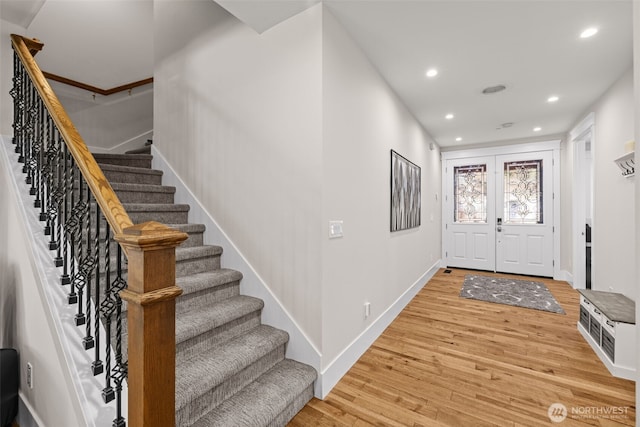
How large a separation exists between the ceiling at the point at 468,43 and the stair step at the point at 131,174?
4.08ft

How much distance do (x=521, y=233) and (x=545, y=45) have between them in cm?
407

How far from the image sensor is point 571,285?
4812 mm

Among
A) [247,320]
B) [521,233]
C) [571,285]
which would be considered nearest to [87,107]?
[247,320]

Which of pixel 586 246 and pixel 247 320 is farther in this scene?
pixel 586 246

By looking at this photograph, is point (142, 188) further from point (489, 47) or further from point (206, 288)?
point (489, 47)

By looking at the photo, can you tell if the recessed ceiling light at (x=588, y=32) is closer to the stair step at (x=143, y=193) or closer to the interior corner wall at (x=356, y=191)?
the interior corner wall at (x=356, y=191)

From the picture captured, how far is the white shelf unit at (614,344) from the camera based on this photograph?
7.15ft

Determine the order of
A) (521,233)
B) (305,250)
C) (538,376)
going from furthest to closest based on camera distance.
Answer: (521,233), (538,376), (305,250)

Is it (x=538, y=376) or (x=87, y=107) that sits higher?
(x=87, y=107)

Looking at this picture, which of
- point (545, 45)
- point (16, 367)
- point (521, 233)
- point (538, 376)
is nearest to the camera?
point (16, 367)

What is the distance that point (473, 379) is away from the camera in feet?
7.13

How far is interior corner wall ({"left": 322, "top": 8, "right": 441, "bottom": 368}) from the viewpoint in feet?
6.74

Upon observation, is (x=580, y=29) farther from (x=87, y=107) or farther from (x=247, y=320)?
(x=87, y=107)

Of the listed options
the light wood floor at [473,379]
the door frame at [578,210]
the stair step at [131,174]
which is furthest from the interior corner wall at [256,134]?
the door frame at [578,210]
